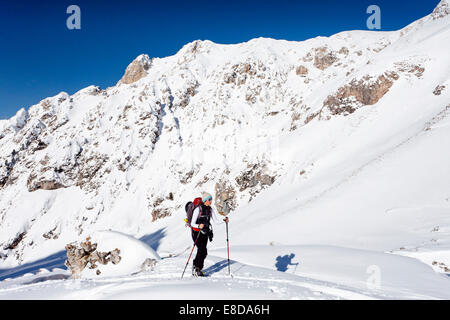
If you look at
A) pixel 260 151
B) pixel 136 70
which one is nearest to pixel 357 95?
pixel 260 151

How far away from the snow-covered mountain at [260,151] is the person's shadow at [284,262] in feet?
1.47

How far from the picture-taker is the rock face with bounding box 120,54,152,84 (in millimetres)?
80188

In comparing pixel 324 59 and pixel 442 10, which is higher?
pixel 324 59

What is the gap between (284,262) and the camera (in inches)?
373

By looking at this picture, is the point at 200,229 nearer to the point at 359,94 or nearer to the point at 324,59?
the point at 359,94

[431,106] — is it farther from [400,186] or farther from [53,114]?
[53,114]

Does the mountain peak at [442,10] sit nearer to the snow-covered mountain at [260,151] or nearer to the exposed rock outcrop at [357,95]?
the snow-covered mountain at [260,151]

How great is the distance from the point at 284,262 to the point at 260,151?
2580 centimetres

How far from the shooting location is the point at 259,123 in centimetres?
5041

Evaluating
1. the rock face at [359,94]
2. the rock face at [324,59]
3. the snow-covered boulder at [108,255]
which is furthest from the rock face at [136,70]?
the snow-covered boulder at [108,255]

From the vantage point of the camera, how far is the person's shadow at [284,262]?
901 centimetres

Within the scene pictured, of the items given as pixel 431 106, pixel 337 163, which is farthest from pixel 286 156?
pixel 431 106

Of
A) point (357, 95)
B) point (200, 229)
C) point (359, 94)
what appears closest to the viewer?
point (200, 229)

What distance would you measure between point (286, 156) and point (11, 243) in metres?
56.8
